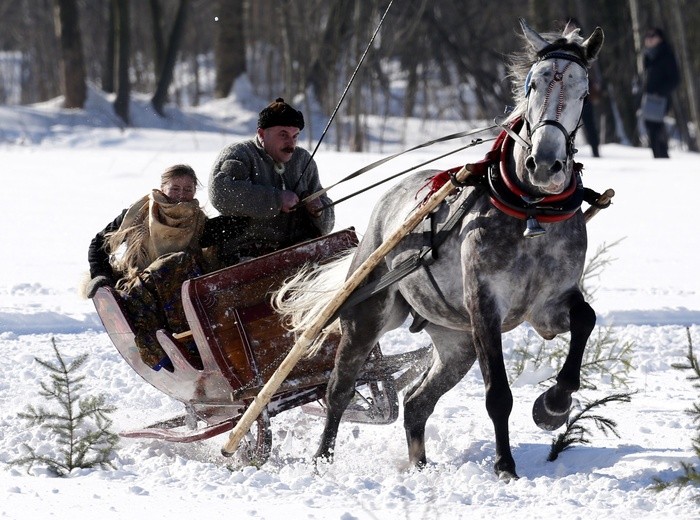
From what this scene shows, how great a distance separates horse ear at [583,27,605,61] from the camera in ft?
13.9

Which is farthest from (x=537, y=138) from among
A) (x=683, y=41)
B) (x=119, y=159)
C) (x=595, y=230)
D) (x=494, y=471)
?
(x=683, y=41)

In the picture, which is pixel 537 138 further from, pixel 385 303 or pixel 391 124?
pixel 391 124

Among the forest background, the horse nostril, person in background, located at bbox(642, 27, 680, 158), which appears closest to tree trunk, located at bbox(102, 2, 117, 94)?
the forest background

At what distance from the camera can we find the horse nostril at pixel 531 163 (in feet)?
13.5

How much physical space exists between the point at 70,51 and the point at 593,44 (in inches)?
650

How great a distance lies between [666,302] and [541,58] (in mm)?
4503

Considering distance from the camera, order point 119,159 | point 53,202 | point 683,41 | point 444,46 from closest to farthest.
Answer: point 53,202
point 119,159
point 683,41
point 444,46

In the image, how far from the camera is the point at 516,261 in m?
4.43

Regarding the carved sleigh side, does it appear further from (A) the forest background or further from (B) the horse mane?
(A) the forest background

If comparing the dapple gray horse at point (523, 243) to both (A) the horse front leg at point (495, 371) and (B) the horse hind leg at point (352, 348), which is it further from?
(B) the horse hind leg at point (352, 348)

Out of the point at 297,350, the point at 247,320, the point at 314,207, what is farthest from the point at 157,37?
the point at 297,350

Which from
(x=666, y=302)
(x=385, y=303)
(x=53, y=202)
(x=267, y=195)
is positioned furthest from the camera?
(x=53, y=202)

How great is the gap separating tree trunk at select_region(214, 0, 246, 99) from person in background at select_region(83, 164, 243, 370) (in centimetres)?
1579

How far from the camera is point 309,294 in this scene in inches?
203
